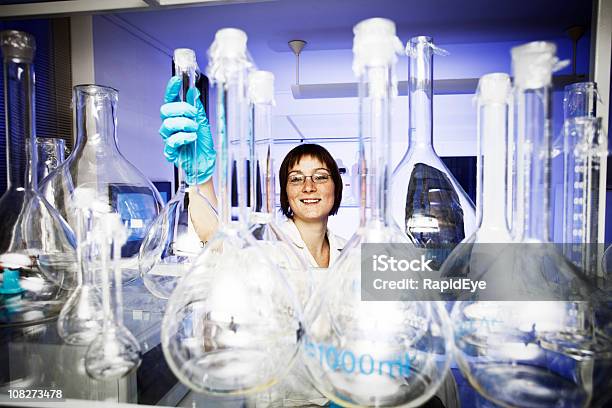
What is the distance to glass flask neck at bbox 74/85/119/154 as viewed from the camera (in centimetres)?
63

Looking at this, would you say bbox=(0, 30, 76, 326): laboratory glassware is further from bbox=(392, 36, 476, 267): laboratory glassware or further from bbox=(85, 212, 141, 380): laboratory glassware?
bbox=(392, 36, 476, 267): laboratory glassware

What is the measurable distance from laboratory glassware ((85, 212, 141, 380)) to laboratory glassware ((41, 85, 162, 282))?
0.12m

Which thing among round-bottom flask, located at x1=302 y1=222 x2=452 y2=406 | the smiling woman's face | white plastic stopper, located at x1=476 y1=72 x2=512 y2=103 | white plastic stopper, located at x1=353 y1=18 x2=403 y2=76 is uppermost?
white plastic stopper, located at x1=353 y1=18 x2=403 y2=76

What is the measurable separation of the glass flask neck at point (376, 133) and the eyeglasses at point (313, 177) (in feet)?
4.63

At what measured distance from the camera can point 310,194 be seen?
1.80 meters

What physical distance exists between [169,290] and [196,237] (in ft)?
0.33

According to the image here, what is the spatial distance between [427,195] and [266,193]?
1.06 ft

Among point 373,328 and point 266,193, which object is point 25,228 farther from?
point 373,328

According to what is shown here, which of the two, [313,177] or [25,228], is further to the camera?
[313,177]

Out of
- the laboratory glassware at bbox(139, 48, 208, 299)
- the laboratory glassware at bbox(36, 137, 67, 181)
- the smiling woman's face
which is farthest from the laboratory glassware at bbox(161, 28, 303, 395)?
the smiling woman's face

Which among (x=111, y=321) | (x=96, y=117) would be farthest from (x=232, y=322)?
(x=96, y=117)

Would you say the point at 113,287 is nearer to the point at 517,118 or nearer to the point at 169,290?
the point at 169,290

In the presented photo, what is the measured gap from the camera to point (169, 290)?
681 mm

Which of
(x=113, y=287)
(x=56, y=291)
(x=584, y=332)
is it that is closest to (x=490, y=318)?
(x=584, y=332)
